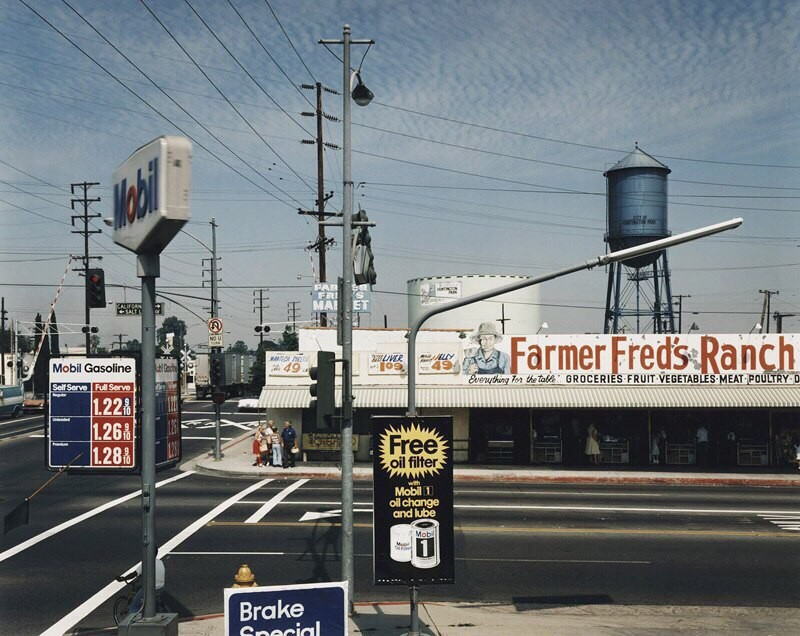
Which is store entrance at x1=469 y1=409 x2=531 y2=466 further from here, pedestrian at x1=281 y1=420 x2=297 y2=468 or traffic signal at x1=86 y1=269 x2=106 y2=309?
traffic signal at x1=86 y1=269 x2=106 y2=309

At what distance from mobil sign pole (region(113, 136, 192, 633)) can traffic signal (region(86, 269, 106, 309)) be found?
1937cm

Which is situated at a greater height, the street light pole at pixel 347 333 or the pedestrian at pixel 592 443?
the street light pole at pixel 347 333

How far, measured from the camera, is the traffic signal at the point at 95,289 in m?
24.5

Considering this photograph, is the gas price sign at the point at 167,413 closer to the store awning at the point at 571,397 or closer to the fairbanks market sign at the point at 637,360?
the store awning at the point at 571,397

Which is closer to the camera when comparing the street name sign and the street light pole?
the street light pole

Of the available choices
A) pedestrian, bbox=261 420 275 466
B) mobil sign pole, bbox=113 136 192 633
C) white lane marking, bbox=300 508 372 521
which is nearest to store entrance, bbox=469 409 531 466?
pedestrian, bbox=261 420 275 466

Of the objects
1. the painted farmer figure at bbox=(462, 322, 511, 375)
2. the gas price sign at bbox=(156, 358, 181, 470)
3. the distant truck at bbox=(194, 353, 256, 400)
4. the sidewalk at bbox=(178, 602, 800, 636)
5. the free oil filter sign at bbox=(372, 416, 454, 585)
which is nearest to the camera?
the gas price sign at bbox=(156, 358, 181, 470)

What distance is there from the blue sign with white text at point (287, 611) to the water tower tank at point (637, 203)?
4243 cm

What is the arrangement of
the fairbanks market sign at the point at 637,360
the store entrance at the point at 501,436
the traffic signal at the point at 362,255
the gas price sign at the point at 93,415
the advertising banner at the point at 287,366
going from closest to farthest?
the gas price sign at the point at 93,415
the traffic signal at the point at 362,255
the fairbanks market sign at the point at 637,360
the store entrance at the point at 501,436
the advertising banner at the point at 287,366

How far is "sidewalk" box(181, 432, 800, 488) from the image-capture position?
2755 cm

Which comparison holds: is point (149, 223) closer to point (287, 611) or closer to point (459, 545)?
point (287, 611)

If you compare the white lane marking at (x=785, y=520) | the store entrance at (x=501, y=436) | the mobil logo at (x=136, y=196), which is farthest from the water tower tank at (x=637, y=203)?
the mobil logo at (x=136, y=196)

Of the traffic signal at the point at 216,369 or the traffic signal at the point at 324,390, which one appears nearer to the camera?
the traffic signal at the point at 324,390

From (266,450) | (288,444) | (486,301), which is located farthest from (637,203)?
(266,450)
